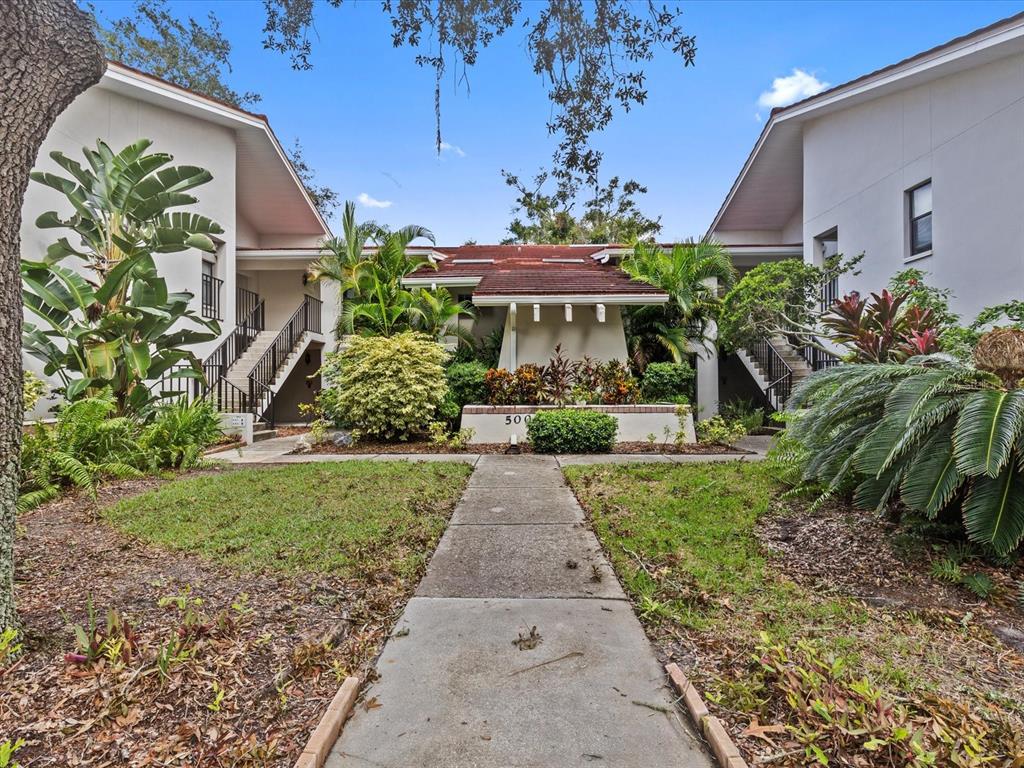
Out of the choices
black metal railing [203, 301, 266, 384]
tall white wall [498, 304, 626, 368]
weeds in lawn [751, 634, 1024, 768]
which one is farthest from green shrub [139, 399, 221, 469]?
weeds in lawn [751, 634, 1024, 768]

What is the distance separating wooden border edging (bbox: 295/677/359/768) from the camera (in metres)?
1.97

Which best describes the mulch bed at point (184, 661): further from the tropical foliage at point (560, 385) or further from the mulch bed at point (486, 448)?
the tropical foliage at point (560, 385)

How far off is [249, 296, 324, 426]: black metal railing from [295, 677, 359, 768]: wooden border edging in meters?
11.4

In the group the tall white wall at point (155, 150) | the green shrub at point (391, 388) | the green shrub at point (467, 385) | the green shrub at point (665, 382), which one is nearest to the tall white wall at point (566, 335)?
the green shrub at point (665, 382)

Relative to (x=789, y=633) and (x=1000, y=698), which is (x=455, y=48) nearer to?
(x=789, y=633)

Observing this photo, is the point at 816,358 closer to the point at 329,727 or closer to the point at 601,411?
the point at 601,411

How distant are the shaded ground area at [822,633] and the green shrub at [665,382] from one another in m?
6.42

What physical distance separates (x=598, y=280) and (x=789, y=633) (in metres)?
10.7

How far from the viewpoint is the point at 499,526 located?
506cm

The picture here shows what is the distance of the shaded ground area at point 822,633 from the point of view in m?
Result: 2.08

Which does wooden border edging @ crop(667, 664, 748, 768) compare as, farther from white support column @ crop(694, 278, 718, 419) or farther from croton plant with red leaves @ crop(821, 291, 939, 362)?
white support column @ crop(694, 278, 718, 419)

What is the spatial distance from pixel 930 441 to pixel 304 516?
17.4ft

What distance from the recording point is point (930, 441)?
151 inches

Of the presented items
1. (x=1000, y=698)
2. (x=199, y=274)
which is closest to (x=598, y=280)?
(x=199, y=274)
